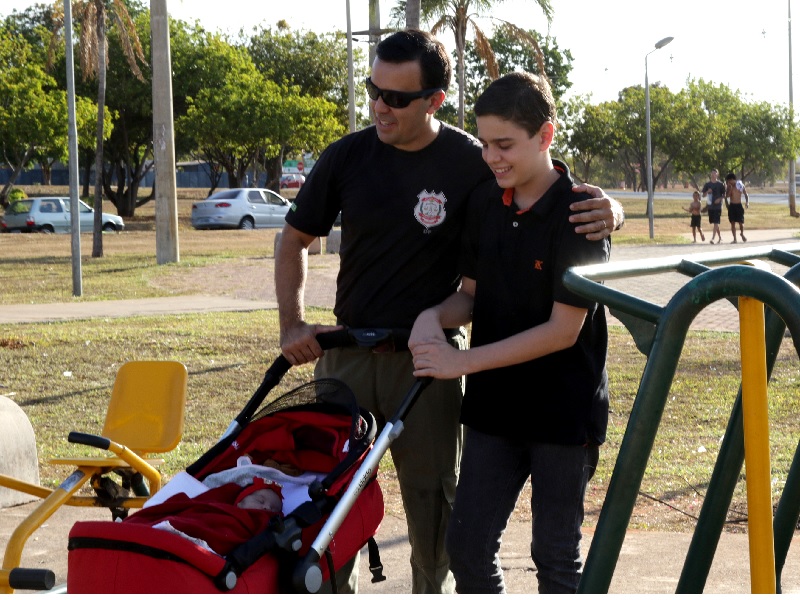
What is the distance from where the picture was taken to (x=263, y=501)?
302 centimetres

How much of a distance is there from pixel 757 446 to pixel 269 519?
4.15ft

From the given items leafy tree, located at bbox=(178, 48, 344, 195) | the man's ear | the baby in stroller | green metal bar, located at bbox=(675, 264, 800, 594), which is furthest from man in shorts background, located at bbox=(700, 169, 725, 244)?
green metal bar, located at bbox=(675, 264, 800, 594)

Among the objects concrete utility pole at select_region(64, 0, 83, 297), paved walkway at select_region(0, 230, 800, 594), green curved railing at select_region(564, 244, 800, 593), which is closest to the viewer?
green curved railing at select_region(564, 244, 800, 593)

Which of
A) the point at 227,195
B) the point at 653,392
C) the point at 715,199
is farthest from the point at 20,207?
the point at 653,392

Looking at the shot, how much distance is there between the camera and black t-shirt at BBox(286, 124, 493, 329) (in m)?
3.67

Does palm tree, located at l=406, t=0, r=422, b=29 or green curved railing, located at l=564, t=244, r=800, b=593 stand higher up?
palm tree, located at l=406, t=0, r=422, b=29

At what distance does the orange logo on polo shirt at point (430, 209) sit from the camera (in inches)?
144

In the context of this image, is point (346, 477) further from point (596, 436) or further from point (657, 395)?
point (657, 395)

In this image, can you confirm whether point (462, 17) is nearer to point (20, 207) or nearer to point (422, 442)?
point (20, 207)

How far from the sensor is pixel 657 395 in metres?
2.22

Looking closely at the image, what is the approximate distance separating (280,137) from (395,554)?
139 ft

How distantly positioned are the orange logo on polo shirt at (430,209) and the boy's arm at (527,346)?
693 millimetres

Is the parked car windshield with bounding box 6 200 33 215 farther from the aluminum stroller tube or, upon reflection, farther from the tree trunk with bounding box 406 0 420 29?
the aluminum stroller tube

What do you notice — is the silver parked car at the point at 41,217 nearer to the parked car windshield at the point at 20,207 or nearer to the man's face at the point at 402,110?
the parked car windshield at the point at 20,207
